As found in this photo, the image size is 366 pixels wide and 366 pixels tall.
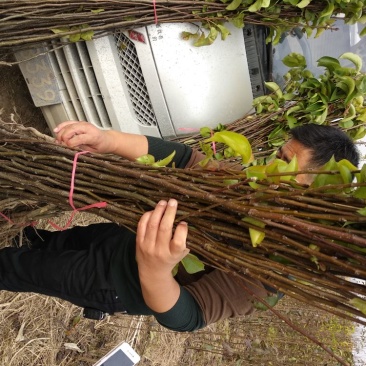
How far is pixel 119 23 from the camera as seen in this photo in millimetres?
1883

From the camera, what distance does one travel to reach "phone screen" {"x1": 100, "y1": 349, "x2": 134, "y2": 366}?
2230 millimetres

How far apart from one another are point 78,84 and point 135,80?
0.30 meters

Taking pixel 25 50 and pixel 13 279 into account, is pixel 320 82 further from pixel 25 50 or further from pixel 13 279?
pixel 13 279

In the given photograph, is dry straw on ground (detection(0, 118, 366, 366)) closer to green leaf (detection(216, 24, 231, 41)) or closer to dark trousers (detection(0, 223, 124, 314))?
dark trousers (detection(0, 223, 124, 314))

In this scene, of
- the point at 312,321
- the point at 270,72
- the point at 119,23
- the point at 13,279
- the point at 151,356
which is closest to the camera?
the point at 13,279

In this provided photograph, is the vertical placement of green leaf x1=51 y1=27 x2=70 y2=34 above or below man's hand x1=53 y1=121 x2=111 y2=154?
above

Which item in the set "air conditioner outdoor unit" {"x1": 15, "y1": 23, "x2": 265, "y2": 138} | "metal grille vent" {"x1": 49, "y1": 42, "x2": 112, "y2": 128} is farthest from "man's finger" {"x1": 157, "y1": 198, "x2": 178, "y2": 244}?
"metal grille vent" {"x1": 49, "y1": 42, "x2": 112, "y2": 128}

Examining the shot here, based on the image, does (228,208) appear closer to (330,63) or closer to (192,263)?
(192,263)

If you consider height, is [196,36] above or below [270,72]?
above

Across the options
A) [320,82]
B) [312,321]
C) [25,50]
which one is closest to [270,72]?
[320,82]

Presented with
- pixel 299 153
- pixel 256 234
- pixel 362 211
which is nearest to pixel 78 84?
pixel 299 153

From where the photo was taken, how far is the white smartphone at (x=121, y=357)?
87.9 inches

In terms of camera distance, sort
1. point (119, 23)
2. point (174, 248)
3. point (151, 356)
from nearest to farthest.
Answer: point (174, 248) → point (119, 23) → point (151, 356)

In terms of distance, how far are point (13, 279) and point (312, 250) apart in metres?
1.04
